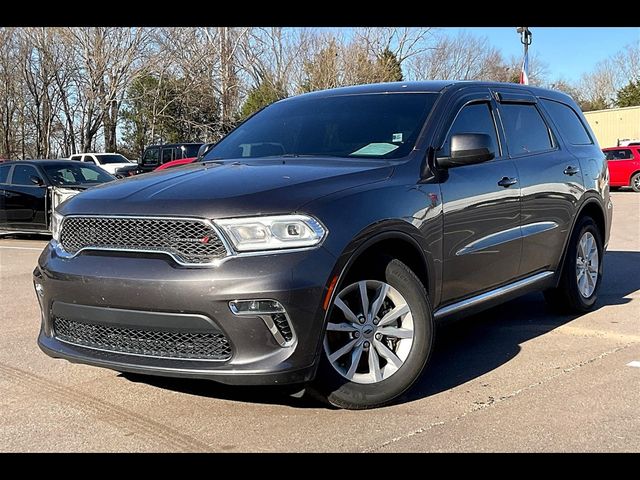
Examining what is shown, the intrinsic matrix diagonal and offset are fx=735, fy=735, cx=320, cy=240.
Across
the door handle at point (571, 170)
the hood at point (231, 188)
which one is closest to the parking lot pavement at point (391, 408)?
the hood at point (231, 188)

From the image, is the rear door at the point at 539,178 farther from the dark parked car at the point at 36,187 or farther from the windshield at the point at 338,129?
the dark parked car at the point at 36,187

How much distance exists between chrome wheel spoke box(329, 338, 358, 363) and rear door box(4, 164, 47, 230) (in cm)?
1059

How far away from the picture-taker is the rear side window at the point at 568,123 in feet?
21.0

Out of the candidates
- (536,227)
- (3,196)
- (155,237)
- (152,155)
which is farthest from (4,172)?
(152,155)

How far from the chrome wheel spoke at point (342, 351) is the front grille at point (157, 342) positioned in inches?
22.5

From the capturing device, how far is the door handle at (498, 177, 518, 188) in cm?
510

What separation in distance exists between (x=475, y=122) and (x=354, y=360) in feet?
7.02

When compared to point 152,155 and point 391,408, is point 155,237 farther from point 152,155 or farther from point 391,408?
point 152,155

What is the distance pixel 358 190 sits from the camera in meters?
3.93

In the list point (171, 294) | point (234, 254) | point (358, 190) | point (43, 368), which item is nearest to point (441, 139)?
point (358, 190)

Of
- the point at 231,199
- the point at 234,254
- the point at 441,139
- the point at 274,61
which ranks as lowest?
the point at 234,254

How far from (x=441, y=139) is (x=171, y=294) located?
6.91 ft

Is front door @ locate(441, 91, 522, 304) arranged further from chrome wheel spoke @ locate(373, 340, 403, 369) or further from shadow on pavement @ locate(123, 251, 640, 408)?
chrome wheel spoke @ locate(373, 340, 403, 369)
